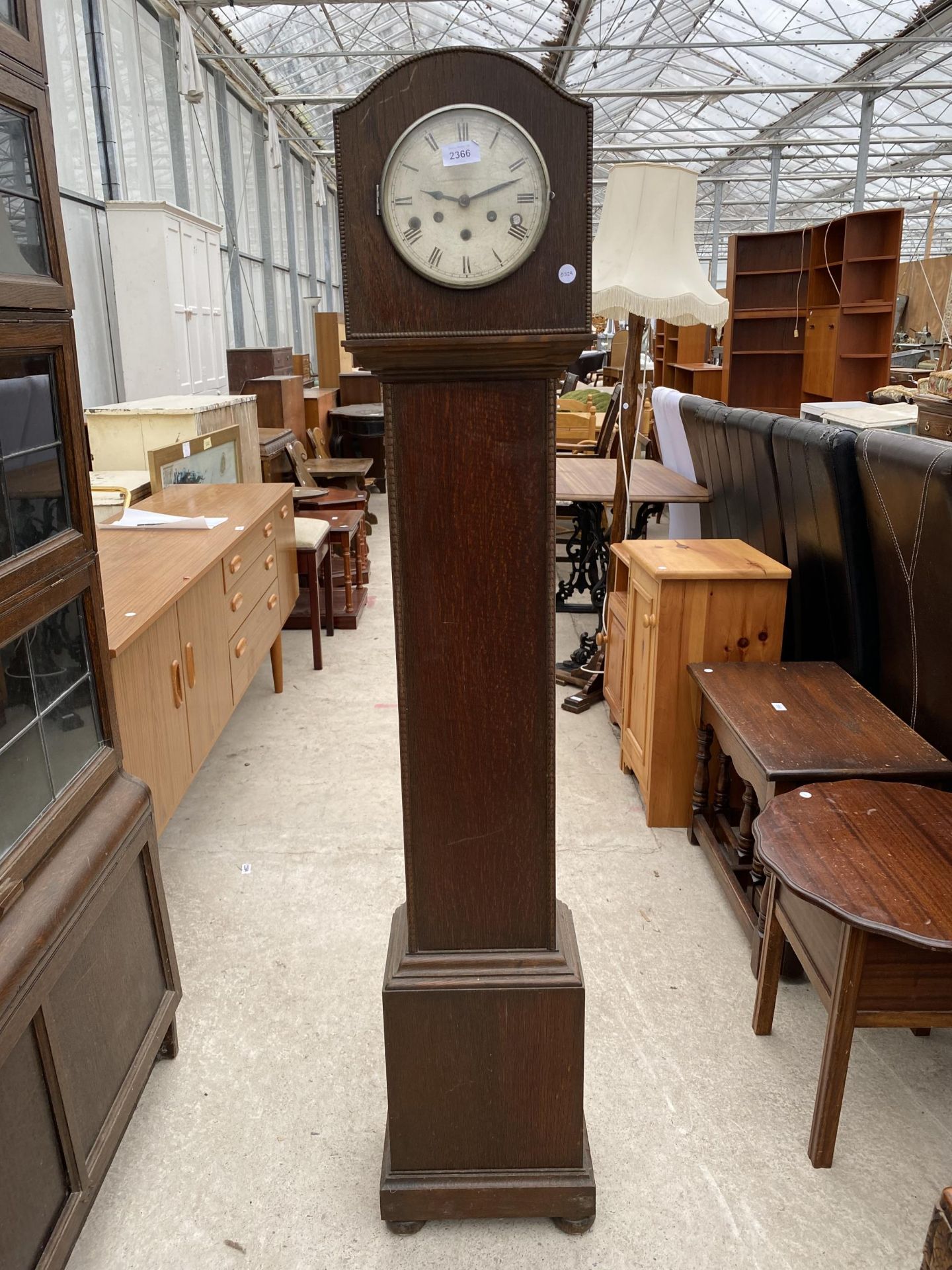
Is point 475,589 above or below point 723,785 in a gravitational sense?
above

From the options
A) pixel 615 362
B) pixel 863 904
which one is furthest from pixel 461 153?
pixel 615 362

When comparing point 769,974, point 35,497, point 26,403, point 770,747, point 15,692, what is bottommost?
point 769,974

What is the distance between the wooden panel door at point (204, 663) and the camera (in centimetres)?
266

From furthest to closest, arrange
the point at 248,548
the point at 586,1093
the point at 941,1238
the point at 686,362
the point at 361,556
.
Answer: the point at 686,362, the point at 361,556, the point at 248,548, the point at 586,1093, the point at 941,1238

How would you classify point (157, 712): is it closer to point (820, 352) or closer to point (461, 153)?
point (461, 153)

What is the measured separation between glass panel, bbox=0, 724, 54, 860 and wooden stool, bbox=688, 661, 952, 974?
1470mm

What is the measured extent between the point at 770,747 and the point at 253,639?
209 cm

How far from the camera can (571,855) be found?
2.85 metres

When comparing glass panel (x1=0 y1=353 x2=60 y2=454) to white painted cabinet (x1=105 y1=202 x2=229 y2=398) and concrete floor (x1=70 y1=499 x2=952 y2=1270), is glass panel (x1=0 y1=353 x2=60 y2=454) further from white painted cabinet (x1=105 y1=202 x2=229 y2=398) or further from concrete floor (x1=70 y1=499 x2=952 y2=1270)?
white painted cabinet (x1=105 y1=202 x2=229 y2=398)

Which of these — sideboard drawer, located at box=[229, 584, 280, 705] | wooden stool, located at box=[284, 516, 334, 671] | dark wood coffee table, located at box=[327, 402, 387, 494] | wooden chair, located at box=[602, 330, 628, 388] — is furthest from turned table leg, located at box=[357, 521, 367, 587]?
wooden chair, located at box=[602, 330, 628, 388]

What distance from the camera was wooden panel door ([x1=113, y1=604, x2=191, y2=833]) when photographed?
2117 millimetres

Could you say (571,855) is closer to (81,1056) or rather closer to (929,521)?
(929,521)

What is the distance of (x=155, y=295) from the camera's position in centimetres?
602

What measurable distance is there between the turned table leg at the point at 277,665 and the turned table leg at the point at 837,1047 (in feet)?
9.66
